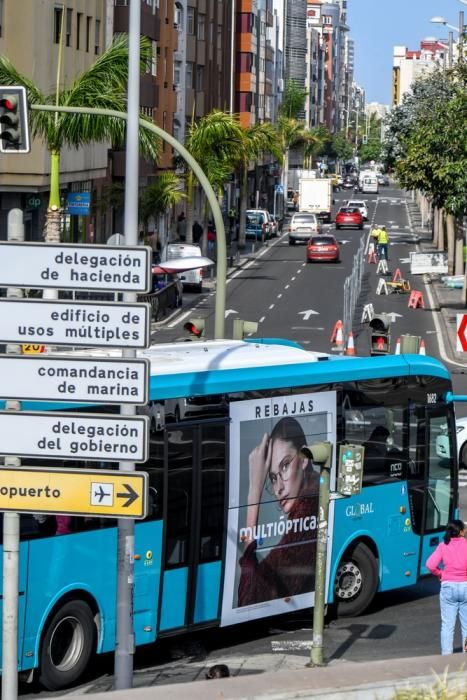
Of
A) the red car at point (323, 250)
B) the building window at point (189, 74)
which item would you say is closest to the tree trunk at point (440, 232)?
the red car at point (323, 250)

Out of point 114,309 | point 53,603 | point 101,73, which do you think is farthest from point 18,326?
point 101,73

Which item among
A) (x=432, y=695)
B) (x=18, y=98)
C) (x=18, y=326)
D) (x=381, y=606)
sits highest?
(x=18, y=98)

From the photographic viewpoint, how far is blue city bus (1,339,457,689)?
13.5m

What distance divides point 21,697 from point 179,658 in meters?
2.27

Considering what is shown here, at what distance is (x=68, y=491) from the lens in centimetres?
949

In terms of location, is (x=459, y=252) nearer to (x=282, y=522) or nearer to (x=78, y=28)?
(x=78, y=28)

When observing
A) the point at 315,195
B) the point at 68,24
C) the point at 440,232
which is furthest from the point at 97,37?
the point at 315,195

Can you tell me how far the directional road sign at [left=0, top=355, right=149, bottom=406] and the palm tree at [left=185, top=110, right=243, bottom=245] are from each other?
5001 cm

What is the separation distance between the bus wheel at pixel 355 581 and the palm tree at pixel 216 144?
4340 cm

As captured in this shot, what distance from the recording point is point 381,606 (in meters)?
17.9

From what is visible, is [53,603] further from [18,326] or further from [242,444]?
[18,326]

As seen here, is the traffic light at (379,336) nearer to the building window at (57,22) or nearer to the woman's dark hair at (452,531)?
the woman's dark hair at (452,531)

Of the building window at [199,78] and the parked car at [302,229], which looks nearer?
the building window at [199,78]

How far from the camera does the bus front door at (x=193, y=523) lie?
46.6 feet
